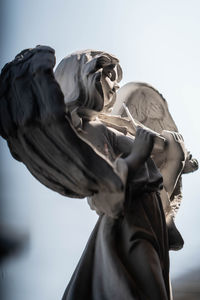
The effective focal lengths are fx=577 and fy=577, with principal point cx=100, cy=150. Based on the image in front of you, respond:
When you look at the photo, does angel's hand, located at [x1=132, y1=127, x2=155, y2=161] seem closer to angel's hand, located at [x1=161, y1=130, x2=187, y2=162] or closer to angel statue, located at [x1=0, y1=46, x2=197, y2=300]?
angel statue, located at [x1=0, y1=46, x2=197, y2=300]

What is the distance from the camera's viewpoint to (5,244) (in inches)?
165

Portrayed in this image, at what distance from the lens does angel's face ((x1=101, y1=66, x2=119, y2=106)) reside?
2.79 metres

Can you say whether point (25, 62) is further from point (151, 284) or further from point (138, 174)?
point (151, 284)

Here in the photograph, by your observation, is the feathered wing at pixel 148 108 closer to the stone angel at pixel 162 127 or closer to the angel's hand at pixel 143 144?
the stone angel at pixel 162 127

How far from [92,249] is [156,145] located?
62cm

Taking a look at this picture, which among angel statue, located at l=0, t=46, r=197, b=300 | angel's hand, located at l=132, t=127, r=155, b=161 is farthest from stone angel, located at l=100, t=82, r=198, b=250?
angel's hand, located at l=132, t=127, r=155, b=161

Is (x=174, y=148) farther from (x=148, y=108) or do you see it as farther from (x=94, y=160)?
(x=94, y=160)

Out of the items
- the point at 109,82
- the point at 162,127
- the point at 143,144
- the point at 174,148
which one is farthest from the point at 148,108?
the point at 143,144

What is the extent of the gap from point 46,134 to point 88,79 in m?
0.47

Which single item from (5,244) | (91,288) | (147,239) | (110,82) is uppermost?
(110,82)

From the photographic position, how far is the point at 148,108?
3.24 metres

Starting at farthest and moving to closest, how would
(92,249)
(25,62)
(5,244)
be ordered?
(5,244) → (92,249) → (25,62)

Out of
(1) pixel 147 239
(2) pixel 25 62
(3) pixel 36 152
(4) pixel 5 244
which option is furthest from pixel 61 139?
(4) pixel 5 244

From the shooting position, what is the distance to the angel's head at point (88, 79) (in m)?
2.67
